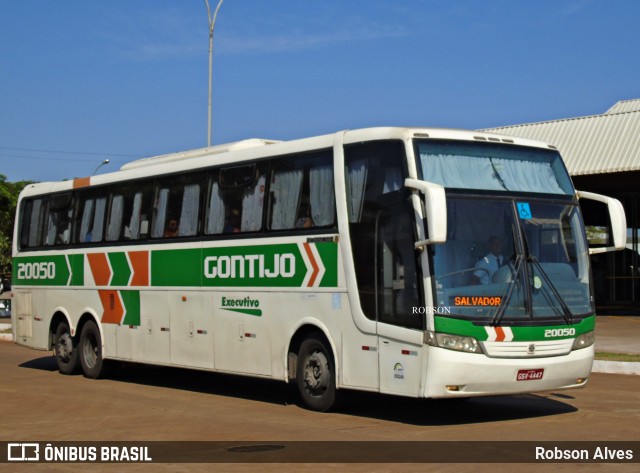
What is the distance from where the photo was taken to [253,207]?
49.6 feet

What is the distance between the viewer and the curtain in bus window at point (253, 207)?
15.0m

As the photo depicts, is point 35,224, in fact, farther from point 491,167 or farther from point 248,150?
point 491,167

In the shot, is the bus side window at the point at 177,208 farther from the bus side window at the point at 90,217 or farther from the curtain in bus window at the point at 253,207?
the bus side window at the point at 90,217

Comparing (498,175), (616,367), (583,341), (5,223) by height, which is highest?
(5,223)

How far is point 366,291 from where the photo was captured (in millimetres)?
13047

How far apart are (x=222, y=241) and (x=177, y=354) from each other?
2332mm

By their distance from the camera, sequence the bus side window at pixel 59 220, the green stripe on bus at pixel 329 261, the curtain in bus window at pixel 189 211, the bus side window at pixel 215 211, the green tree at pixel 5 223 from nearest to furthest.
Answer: the green stripe on bus at pixel 329 261
the bus side window at pixel 215 211
the curtain in bus window at pixel 189 211
the bus side window at pixel 59 220
the green tree at pixel 5 223

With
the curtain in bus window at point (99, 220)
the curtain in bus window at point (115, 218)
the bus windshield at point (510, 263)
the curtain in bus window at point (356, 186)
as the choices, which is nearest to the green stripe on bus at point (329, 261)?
the curtain in bus window at point (356, 186)

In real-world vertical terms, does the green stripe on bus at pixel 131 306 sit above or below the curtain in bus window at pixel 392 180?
below

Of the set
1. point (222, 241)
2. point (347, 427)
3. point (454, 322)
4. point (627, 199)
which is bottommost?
point (347, 427)

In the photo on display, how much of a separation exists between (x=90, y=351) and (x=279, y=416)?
7180 mm

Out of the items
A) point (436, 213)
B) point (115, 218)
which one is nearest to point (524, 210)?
point (436, 213)

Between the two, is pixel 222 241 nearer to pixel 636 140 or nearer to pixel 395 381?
pixel 395 381
